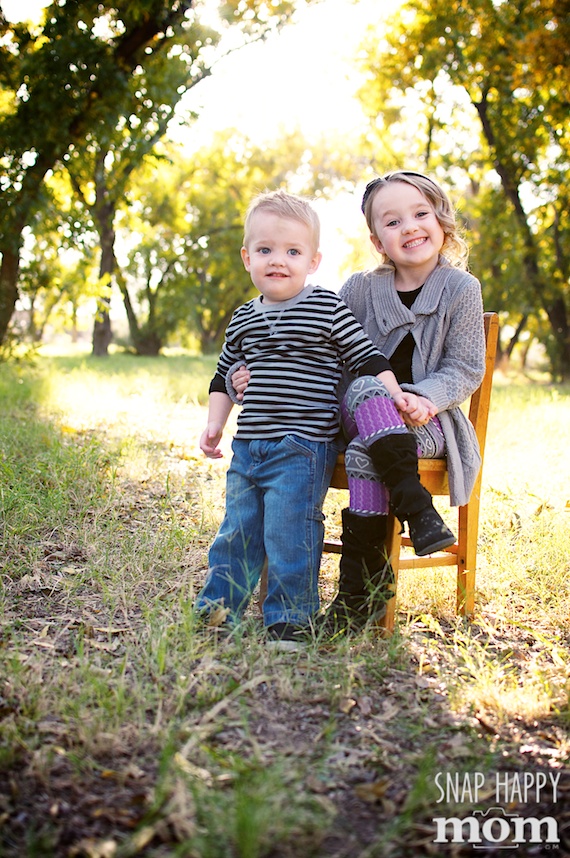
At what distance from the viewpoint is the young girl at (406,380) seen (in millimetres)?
2342

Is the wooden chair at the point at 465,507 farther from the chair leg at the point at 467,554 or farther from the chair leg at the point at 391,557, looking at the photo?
the chair leg at the point at 391,557

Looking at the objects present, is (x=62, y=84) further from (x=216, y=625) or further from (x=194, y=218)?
(x=194, y=218)

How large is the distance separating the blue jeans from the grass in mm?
133

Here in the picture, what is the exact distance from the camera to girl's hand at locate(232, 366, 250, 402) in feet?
8.79

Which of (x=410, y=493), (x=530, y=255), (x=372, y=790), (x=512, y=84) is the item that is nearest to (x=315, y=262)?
(x=410, y=493)

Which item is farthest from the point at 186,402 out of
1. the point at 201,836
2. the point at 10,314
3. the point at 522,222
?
the point at 522,222

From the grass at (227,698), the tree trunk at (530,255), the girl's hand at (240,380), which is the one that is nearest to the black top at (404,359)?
the girl's hand at (240,380)

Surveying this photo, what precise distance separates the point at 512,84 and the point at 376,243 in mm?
9336

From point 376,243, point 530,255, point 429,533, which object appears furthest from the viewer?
point 530,255

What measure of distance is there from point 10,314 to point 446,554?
5.91m

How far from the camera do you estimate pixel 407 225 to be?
2.71 m

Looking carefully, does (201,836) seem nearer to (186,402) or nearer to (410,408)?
(410,408)

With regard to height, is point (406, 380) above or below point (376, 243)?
below

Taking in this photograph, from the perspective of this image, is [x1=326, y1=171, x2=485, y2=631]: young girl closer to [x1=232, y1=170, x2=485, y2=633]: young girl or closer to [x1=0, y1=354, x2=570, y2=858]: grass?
[x1=232, y1=170, x2=485, y2=633]: young girl
